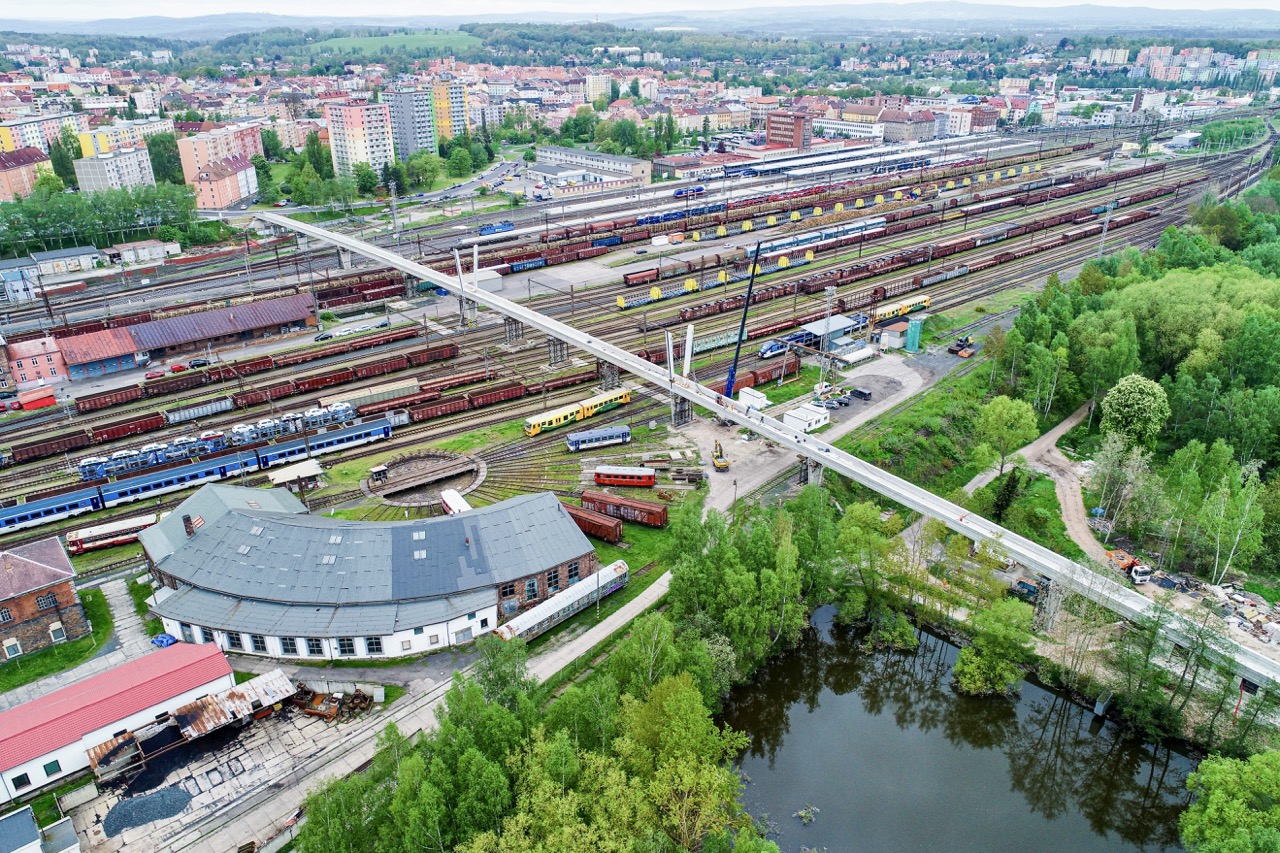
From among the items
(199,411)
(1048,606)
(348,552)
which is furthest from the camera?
(199,411)

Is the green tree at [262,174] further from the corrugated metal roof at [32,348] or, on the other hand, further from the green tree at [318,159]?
the corrugated metal roof at [32,348]

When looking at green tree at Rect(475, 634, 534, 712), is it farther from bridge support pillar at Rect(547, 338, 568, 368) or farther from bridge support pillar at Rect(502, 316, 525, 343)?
bridge support pillar at Rect(502, 316, 525, 343)

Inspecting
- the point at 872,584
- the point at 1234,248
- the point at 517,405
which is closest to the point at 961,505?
the point at 872,584

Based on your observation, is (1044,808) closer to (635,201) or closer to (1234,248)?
(1234,248)

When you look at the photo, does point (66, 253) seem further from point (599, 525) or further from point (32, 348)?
point (599, 525)

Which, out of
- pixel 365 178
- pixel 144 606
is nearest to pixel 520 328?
pixel 144 606

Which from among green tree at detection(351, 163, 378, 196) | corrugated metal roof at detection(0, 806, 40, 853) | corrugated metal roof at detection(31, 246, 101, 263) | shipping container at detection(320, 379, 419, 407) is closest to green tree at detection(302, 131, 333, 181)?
green tree at detection(351, 163, 378, 196)
